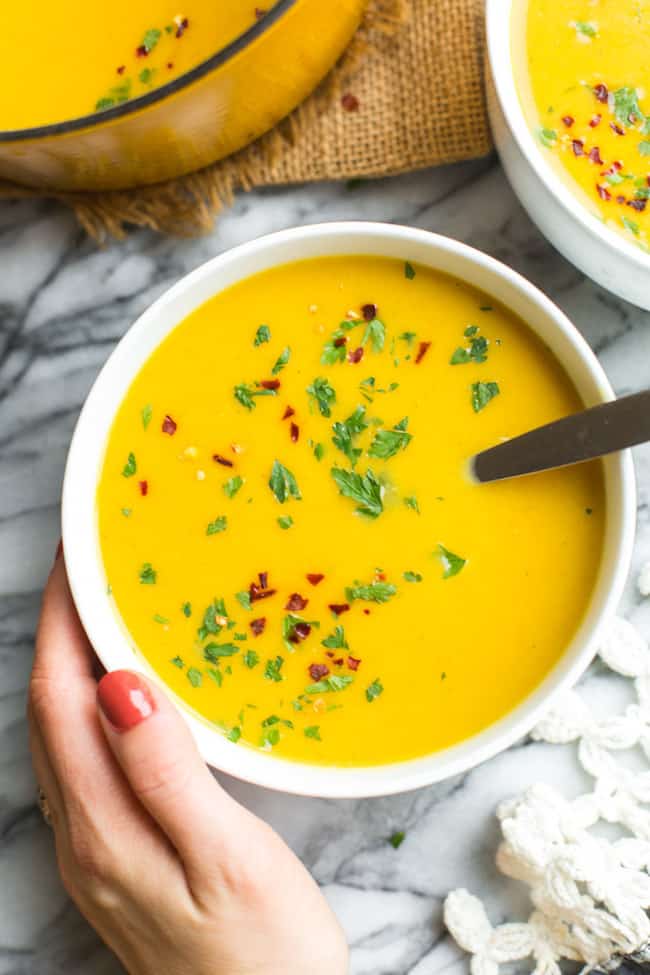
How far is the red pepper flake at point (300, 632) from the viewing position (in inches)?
62.0

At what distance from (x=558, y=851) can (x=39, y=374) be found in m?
1.13

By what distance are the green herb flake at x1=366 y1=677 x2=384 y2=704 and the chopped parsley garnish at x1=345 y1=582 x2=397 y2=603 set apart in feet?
0.38

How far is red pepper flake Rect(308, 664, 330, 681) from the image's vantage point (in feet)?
5.17

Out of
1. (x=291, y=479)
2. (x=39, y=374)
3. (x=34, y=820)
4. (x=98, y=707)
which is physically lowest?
(x=34, y=820)

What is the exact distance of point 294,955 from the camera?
1.60 metres

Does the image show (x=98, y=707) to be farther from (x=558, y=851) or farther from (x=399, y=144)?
(x=399, y=144)

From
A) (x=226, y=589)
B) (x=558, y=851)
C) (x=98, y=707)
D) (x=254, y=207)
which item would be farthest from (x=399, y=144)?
(x=558, y=851)

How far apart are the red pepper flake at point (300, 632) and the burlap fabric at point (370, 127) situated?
0.68m

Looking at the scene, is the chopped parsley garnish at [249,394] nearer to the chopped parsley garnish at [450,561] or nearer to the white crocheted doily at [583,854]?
the chopped parsley garnish at [450,561]

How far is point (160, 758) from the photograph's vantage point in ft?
4.89

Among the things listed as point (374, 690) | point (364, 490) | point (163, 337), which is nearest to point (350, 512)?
point (364, 490)

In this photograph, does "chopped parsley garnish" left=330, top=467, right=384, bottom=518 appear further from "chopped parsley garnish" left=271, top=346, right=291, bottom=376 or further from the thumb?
A: the thumb

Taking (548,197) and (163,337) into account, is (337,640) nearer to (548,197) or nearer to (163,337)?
(163,337)

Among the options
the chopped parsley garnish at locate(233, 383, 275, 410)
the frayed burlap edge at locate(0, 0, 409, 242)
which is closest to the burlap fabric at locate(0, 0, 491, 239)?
the frayed burlap edge at locate(0, 0, 409, 242)
